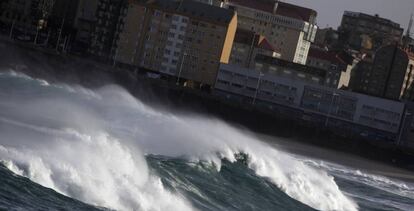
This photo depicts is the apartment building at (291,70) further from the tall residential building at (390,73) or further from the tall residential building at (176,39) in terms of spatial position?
the tall residential building at (390,73)

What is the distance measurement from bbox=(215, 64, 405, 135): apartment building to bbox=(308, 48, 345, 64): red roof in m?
26.0

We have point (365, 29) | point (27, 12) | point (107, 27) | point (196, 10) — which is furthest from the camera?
point (365, 29)

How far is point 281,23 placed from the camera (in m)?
132

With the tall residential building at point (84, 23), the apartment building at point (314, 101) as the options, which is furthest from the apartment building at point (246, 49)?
the apartment building at point (314, 101)

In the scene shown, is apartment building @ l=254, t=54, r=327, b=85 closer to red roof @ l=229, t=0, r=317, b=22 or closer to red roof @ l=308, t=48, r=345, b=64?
red roof @ l=308, t=48, r=345, b=64

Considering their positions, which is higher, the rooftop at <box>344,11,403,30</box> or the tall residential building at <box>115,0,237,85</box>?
the rooftop at <box>344,11,403,30</box>

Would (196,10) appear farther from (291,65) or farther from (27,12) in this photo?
(27,12)

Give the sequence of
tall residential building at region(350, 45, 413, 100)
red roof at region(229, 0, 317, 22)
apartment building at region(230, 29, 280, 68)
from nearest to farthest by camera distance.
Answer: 1. apartment building at region(230, 29, 280, 68)
2. tall residential building at region(350, 45, 413, 100)
3. red roof at region(229, 0, 317, 22)

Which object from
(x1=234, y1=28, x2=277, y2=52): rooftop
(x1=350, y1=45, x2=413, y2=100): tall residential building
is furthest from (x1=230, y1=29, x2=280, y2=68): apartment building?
(x1=350, y1=45, x2=413, y2=100): tall residential building

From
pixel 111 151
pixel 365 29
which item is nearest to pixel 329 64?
pixel 365 29

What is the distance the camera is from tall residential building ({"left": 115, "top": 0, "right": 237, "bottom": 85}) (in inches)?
3947

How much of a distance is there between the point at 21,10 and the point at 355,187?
217 feet

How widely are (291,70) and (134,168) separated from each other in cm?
8376

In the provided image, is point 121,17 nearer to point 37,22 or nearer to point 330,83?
point 37,22
